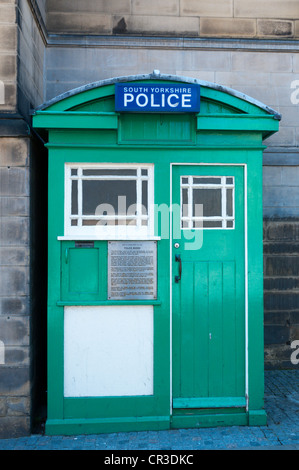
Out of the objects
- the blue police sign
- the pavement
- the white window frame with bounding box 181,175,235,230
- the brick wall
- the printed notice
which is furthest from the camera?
the brick wall

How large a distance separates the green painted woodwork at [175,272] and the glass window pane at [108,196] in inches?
9.0

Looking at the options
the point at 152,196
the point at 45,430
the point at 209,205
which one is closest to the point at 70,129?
the point at 152,196

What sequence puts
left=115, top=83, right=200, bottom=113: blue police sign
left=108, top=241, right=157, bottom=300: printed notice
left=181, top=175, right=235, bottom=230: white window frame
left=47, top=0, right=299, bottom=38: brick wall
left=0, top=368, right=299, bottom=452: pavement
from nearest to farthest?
1. left=0, top=368, right=299, bottom=452: pavement
2. left=115, top=83, right=200, bottom=113: blue police sign
3. left=108, top=241, right=157, bottom=300: printed notice
4. left=181, top=175, right=235, bottom=230: white window frame
5. left=47, top=0, right=299, bottom=38: brick wall

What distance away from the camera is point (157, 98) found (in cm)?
389

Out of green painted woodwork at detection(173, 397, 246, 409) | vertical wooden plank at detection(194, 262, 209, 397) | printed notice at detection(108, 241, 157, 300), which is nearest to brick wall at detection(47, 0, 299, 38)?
printed notice at detection(108, 241, 157, 300)

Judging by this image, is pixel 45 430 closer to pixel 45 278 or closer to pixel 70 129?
pixel 45 278

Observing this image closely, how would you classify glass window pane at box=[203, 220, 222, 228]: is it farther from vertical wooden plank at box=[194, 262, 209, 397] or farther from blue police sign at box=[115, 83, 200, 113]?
blue police sign at box=[115, 83, 200, 113]

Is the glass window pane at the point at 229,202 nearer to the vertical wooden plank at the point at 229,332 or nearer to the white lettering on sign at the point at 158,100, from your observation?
the vertical wooden plank at the point at 229,332

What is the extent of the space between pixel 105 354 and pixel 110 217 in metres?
1.35

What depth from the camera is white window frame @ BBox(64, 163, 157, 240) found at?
13.1ft

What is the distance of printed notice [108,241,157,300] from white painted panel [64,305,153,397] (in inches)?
6.2

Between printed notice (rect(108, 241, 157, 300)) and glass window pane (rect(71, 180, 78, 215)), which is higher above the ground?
glass window pane (rect(71, 180, 78, 215))

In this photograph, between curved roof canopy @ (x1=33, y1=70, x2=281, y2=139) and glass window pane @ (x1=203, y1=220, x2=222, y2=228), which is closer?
curved roof canopy @ (x1=33, y1=70, x2=281, y2=139)

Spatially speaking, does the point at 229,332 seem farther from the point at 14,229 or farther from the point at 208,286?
the point at 14,229
